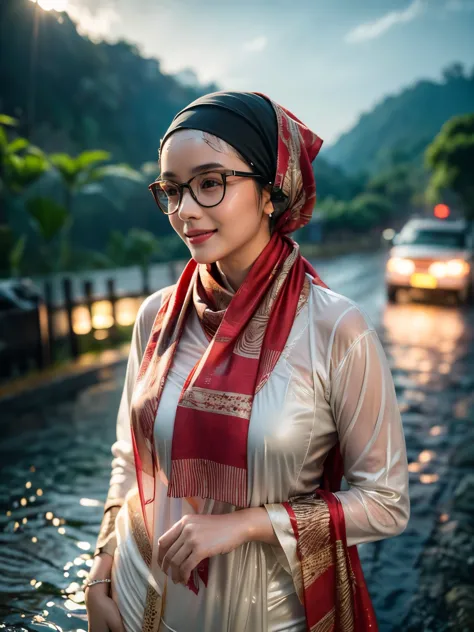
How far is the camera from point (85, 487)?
3840 millimetres

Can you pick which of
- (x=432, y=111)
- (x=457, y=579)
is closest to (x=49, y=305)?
(x=457, y=579)

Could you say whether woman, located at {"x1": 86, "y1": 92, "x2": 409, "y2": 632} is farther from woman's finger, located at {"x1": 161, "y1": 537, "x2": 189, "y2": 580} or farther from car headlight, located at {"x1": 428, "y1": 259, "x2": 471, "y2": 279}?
car headlight, located at {"x1": 428, "y1": 259, "x2": 471, "y2": 279}

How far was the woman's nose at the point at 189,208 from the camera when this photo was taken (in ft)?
4.73

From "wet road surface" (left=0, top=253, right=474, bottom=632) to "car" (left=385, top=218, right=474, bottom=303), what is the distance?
14.4 feet

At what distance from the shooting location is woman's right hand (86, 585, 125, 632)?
1.58 m

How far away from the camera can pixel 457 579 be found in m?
2.91

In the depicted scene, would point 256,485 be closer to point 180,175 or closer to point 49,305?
point 180,175

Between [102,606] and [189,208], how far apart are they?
A: 101cm

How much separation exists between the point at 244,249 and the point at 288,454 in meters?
0.50

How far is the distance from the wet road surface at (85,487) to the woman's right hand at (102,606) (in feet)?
2.11

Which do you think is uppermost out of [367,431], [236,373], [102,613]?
[236,373]

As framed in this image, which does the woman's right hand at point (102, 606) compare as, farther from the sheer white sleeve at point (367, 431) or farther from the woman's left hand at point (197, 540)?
the sheer white sleeve at point (367, 431)

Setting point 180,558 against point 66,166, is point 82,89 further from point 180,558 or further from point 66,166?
point 180,558

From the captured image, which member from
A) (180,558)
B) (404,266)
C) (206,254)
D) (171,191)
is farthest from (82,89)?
(180,558)
